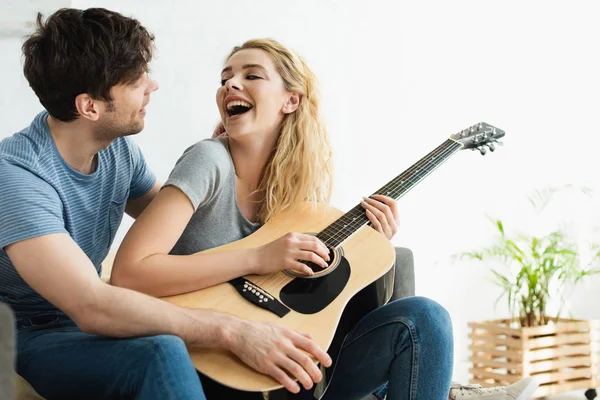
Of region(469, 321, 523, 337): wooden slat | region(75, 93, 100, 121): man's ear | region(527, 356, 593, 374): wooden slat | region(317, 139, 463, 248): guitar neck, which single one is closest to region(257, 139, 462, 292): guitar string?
region(317, 139, 463, 248): guitar neck

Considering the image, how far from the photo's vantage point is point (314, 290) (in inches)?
60.4

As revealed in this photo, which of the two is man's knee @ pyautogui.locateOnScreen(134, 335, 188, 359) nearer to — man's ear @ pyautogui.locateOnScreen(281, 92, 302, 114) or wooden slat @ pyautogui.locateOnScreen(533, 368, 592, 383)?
man's ear @ pyautogui.locateOnScreen(281, 92, 302, 114)

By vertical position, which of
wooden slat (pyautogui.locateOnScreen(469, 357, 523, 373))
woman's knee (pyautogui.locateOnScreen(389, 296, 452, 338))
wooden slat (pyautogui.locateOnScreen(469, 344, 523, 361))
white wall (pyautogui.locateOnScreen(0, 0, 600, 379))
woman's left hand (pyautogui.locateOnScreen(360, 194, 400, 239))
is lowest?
wooden slat (pyautogui.locateOnScreen(469, 357, 523, 373))

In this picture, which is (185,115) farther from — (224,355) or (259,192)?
(224,355)

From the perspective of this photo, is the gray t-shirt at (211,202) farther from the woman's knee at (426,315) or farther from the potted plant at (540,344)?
the potted plant at (540,344)

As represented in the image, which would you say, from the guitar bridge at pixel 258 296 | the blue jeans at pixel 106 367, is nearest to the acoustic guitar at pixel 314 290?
the guitar bridge at pixel 258 296

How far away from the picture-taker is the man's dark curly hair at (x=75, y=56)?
5.04ft

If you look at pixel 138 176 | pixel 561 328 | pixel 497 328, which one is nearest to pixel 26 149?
pixel 138 176

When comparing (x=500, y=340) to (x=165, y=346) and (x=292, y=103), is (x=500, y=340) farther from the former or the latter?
(x=165, y=346)

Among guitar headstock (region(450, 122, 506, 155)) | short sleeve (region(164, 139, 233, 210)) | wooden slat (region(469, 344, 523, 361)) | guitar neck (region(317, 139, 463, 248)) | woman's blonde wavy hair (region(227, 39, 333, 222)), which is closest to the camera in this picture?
short sleeve (region(164, 139, 233, 210))

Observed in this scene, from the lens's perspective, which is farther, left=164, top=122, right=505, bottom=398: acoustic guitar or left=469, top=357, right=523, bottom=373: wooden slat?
left=469, top=357, right=523, bottom=373: wooden slat

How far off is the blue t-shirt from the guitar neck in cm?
52

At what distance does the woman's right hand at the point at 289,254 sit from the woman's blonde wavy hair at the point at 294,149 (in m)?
0.27

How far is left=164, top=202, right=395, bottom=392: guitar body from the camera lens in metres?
1.32
